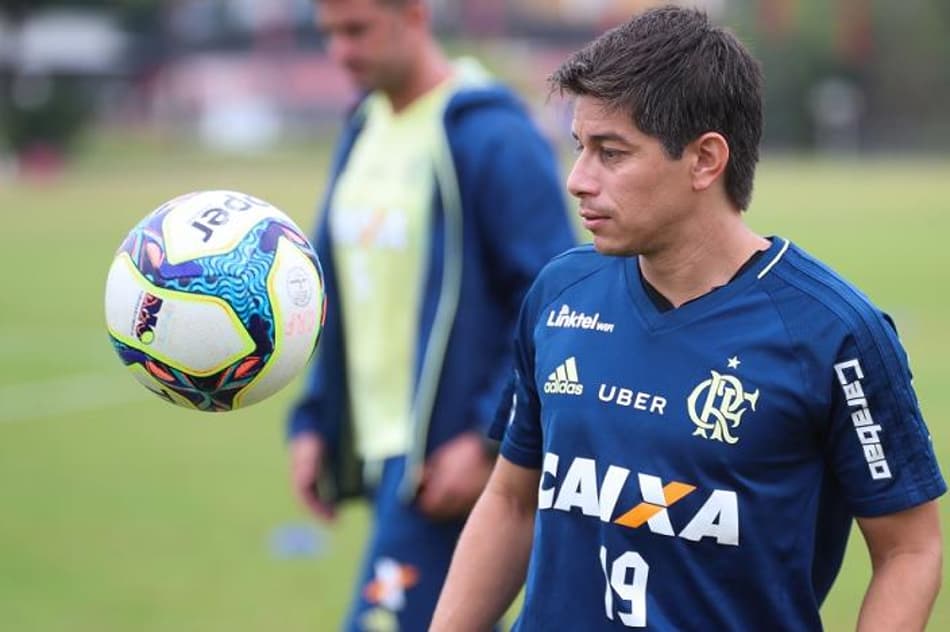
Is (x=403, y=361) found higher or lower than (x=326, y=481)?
higher

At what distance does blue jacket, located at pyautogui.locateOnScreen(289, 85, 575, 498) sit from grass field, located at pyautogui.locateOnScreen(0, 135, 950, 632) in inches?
106

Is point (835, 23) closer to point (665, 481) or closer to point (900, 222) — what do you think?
point (900, 222)

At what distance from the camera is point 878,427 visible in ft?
9.89

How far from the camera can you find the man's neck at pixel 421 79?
521 cm

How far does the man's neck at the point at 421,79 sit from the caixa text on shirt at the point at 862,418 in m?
2.51

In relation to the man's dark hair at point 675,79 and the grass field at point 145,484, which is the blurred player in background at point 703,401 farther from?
the grass field at point 145,484

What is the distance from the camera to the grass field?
7680 millimetres

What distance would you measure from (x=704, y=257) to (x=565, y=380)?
0.37 meters

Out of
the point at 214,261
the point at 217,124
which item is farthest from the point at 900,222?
the point at 217,124

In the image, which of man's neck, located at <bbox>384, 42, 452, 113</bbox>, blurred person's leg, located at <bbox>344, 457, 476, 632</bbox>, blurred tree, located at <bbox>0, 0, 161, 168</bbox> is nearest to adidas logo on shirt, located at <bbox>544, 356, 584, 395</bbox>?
blurred person's leg, located at <bbox>344, 457, 476, 632</bbox>

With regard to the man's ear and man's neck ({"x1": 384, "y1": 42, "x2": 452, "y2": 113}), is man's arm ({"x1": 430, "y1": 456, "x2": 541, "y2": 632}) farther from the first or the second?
man's neck ({"x1": 384, "y1": 42, "x2": 452, "y2": 113})

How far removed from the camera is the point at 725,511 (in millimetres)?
3066

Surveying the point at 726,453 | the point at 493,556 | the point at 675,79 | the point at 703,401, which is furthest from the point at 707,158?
the point at 493,556

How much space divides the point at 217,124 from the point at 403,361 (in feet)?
240
